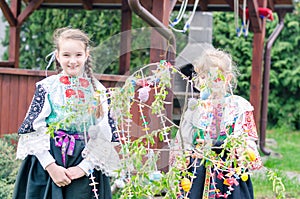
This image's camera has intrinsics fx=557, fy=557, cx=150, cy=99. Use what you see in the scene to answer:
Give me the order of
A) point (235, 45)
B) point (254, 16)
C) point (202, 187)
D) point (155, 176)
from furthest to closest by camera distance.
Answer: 1. point (235, 45)
2. point (254, 16)
3. point (202, 187)
4. point (155, 176)

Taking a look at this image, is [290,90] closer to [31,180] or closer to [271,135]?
[271,135]

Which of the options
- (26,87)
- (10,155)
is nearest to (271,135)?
A: (26,87)

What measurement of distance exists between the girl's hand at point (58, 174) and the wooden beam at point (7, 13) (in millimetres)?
4175

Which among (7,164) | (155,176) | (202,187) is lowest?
(7,164)

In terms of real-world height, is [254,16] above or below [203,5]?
below

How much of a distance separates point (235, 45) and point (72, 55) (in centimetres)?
790

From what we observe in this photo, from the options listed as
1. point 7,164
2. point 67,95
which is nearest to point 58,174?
point 67,95

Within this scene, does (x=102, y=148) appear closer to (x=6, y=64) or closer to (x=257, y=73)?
(x=6, y=64)

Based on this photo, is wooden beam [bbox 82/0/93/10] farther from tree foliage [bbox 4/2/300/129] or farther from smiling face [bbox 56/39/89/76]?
smiling face [bbox 56/39/89/76]

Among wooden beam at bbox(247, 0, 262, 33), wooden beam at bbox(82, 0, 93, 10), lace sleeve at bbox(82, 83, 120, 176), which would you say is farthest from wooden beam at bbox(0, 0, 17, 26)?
lace sleeve at bbox(82, 83, 120, 176)

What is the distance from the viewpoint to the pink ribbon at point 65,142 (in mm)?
2627

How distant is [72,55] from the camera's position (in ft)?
8.73

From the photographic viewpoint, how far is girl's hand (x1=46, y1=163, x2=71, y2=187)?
8.46ft

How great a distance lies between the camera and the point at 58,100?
2.66 meters
